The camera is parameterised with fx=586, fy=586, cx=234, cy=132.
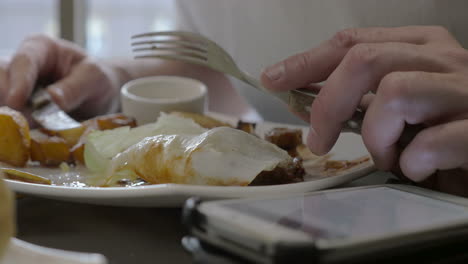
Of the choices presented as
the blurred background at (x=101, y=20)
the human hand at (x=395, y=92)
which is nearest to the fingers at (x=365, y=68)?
the human hand at (x=395, y=92)

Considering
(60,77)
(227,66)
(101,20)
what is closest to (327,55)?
(227,66)

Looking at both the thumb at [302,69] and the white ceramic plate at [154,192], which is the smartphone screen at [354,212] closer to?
the white ceramic plate at [154,192]

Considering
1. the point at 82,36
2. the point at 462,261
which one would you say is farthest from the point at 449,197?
the point at 82,36

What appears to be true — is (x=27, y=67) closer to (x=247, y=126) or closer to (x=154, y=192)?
(x=247, y=126)

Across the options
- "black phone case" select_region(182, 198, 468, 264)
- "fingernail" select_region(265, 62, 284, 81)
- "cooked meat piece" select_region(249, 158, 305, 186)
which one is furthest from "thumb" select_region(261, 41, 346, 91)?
"black phone case" select_region(182, 198, 468, 264)

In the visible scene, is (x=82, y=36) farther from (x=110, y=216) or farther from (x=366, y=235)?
(x=366, y=235)
